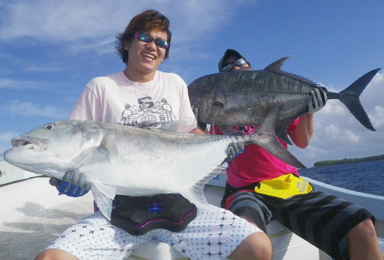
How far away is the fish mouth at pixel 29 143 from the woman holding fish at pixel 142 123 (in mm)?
259

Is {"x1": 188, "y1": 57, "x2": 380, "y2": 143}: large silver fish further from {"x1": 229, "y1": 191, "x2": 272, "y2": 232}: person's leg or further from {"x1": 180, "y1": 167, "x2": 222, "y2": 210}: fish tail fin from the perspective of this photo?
{"x1": 180, "y1": 167, "x2": 222, "y2": 210}: fish tail fin

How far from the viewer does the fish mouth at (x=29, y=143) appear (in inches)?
76.9

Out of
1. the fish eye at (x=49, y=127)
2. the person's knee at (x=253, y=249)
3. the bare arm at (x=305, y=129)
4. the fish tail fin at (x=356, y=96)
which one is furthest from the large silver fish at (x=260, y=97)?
the fish eye at (x=49, y=127)

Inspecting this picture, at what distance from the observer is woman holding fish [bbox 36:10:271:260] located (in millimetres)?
2057

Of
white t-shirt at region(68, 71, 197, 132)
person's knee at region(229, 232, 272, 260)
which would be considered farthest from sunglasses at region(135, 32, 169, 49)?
person's knee at region(229, 232, 272, 260)

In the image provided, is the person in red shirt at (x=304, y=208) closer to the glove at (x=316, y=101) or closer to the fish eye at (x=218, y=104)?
the glove at (x=316, y=101)

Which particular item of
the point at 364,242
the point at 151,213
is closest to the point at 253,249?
the point at 151,213

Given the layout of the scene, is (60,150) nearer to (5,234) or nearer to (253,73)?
(253,73)

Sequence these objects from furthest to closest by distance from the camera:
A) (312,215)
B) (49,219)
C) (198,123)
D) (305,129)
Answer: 1. (49,219)
2. (198,123)
3. (305,129)
4. (312,215)

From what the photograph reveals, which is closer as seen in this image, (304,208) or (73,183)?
(73,183)

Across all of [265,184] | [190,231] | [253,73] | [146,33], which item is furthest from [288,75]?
[190,231]

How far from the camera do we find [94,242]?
6.74 feet

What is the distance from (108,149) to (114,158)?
0.24 feet

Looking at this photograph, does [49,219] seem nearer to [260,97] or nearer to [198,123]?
[198,123]
